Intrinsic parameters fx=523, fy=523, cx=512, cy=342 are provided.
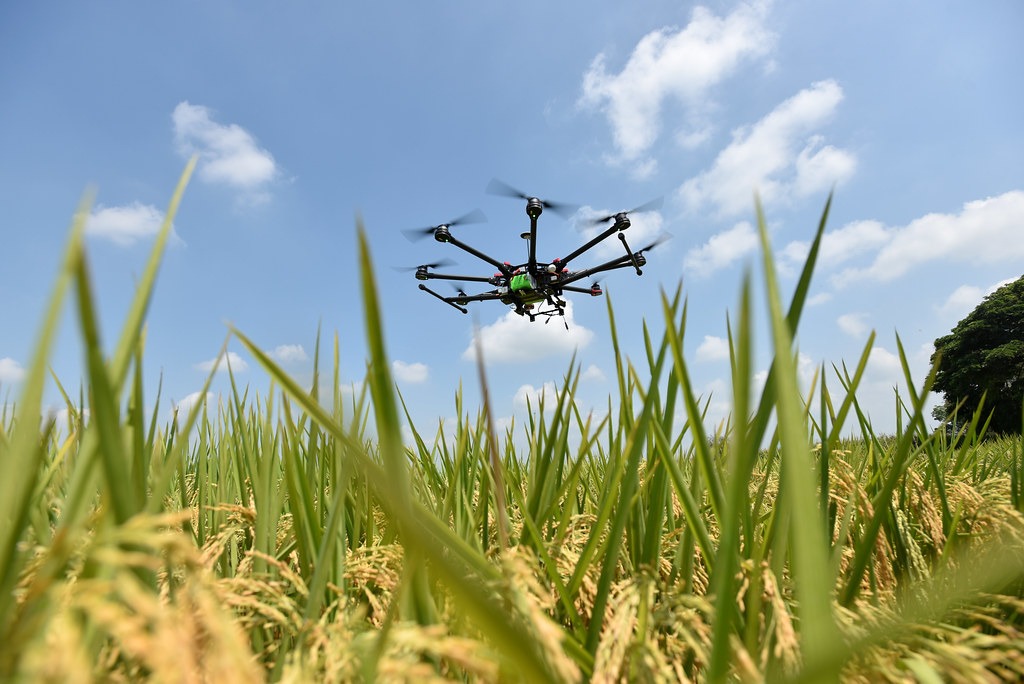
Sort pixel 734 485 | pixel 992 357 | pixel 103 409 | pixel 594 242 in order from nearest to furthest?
pixel 103 409 → pixel 734 485 → pixel 594 242 → pixel 992 357

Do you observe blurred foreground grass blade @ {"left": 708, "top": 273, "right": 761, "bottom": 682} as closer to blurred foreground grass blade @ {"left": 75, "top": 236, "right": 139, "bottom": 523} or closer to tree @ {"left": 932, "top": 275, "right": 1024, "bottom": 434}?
blurred foreground grass blade @ {"left": 75, "top": 236, "right": 139, "bottom": 523}

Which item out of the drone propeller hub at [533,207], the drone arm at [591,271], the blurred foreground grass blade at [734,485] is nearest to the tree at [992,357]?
the drone arm at [591,271]

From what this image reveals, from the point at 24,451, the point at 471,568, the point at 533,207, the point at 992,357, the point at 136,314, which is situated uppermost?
the point at 533,207

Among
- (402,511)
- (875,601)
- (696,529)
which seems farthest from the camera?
(875,601)

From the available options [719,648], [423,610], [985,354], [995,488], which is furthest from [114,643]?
[985,354]

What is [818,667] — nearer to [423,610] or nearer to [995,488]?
[423,610]

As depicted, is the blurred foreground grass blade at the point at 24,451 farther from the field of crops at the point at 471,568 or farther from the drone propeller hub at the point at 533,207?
the drone propeller hub at the point at 533,207

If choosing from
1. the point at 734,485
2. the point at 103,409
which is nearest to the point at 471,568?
the point at 734,485

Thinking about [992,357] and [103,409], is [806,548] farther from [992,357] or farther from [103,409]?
[992,357]
